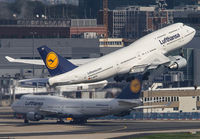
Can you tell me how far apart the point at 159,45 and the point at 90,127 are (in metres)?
18.5

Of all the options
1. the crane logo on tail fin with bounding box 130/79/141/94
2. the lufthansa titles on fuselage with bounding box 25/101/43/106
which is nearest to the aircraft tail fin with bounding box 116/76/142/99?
the crane logo on tail fin with bounding box 130/79/141/94

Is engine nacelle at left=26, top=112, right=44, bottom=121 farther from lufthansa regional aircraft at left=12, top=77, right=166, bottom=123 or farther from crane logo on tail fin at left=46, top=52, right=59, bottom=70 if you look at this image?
crane logo on tail fin at left=46, top=52, right=59, bottom=70

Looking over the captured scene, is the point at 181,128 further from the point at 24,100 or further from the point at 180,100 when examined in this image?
the point at 180,100

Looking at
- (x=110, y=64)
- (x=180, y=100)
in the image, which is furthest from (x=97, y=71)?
(x=180, y=100)

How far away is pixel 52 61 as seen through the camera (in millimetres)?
121562

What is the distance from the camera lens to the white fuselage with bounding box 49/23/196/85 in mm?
119000

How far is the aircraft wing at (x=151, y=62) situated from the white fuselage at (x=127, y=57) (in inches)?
20.0

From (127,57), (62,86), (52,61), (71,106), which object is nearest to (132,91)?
(127,57)

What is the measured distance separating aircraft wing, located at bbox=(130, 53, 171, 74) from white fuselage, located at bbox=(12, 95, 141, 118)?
5684 mm

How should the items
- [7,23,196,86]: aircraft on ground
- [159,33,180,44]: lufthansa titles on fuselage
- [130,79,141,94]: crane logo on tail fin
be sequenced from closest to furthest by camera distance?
[7,23,196,86]: aircraft on ground → [130,79,141,94]: crane logo on tail fin → [159,33,180,44]: lufthansa titles on fuselage

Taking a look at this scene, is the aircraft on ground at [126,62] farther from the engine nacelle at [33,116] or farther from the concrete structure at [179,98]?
the concrete structure at [179,98]

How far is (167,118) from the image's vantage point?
150500 mm

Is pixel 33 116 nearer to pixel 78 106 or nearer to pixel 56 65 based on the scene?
pixel 78 106

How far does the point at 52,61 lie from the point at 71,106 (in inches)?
636
